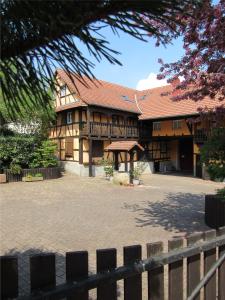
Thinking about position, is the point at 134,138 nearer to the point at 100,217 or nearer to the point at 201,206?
the point at 201,206

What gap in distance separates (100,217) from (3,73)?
9.54 meters

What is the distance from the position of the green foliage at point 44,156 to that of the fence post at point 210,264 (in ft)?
62.5

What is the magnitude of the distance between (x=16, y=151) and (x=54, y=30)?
1999 centimetres

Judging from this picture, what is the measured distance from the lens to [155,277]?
7.06 feet

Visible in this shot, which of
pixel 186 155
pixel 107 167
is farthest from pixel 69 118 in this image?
pixel 186 155

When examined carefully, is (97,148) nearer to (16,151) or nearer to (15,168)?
(16,151)

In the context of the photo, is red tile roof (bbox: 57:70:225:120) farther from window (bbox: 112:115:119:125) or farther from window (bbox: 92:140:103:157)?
window (bbox: 92:140:103:157)

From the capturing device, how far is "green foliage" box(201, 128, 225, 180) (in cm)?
547

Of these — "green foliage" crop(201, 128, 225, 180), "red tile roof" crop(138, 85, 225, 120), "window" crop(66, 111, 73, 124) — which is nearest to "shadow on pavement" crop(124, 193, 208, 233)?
"green foliage" crop(201, 128, 225, 180)

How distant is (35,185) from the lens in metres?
18.3

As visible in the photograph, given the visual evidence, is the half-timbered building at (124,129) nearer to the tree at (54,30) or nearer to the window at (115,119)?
the window at (115,119)

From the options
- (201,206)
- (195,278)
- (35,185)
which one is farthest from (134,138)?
(195,278)

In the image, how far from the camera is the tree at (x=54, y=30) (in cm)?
107

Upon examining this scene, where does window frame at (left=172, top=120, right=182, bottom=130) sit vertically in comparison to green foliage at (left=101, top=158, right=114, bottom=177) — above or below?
above
